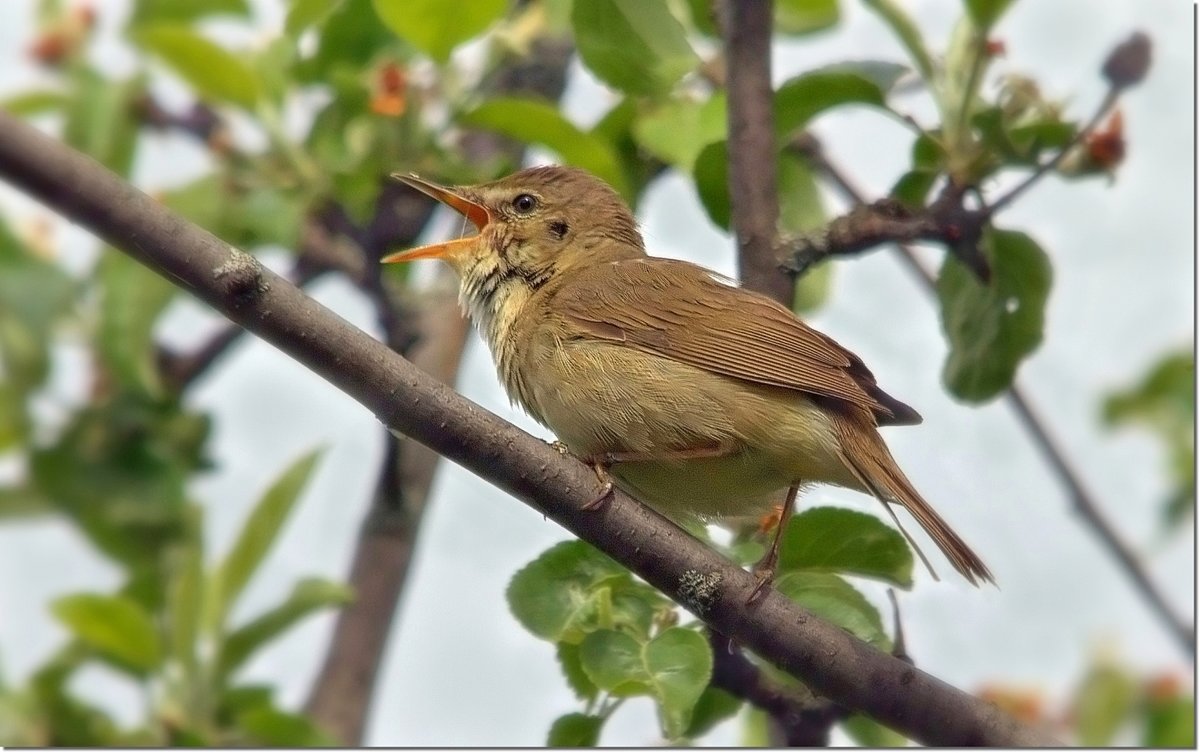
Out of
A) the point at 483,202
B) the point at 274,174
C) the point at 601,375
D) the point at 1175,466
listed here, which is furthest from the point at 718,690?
the point at 1175,466

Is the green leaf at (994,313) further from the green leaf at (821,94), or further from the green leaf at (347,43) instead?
the green leaf at (347,43)

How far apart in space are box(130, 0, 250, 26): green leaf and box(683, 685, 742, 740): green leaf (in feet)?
10.8

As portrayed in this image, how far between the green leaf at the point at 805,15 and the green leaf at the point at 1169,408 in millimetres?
2152

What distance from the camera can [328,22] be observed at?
187 inches

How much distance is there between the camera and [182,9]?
5.47 metres

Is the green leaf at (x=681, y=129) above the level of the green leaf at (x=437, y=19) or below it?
below

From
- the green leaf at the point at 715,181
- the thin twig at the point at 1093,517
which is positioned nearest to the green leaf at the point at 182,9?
the green leaf at the point at 715,181

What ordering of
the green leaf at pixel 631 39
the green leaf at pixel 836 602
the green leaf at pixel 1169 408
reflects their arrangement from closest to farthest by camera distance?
the green leaf at pixel 836 602, the green leaf at pixel 631 39, the green leaf at pixel 1169 408

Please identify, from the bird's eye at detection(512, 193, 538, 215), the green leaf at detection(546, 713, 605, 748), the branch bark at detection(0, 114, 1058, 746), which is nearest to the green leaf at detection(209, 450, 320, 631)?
the bird's eye at detection(512, 193, 538, 215)

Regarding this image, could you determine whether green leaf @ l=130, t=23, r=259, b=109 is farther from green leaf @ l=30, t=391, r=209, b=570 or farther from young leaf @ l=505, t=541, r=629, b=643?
young leaf @ l=505, t=541, r=629, b=643

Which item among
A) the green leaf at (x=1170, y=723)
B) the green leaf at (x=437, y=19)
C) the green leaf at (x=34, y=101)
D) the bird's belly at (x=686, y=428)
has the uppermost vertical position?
the green leaf at (x=34, y=101)

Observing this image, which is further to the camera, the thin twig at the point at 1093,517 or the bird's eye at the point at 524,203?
the thin twig at the point at 1093,517

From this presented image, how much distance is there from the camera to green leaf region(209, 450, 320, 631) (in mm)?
4664

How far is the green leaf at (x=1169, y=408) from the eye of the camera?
574 cm
